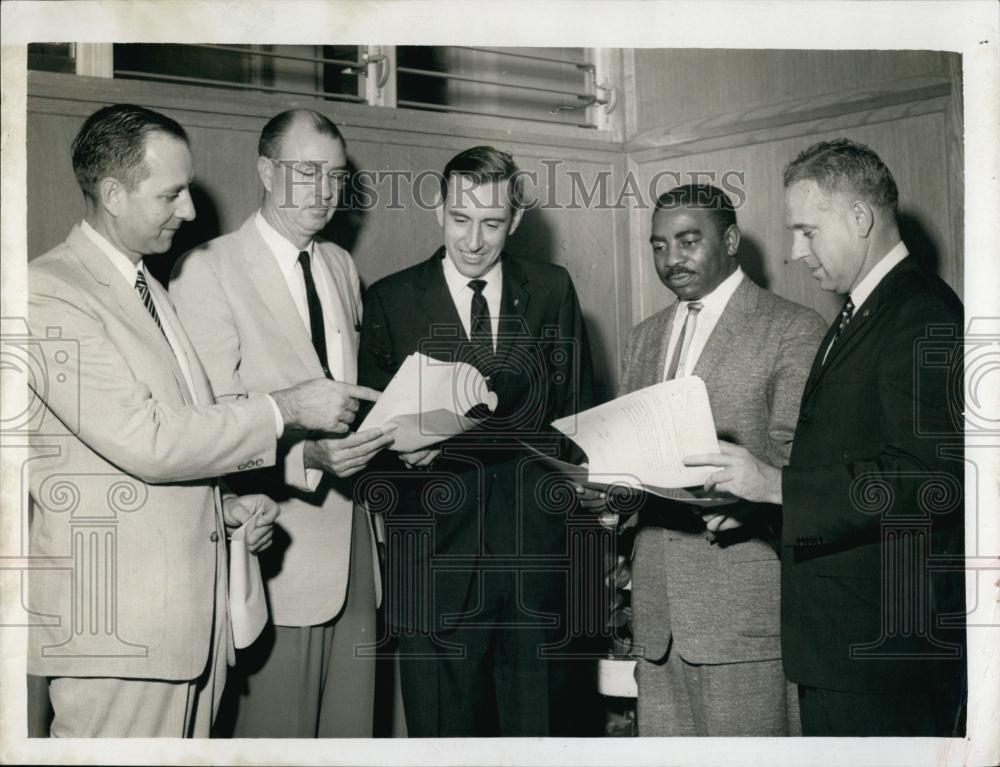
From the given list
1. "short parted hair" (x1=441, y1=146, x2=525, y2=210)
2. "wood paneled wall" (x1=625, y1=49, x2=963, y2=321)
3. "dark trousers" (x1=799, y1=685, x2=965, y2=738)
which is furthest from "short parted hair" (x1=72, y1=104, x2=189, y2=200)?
"dark trousers" (x1=799, y1=685, x2=965, y2=738)

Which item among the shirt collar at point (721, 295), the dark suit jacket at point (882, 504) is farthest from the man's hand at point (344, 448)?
the dark suit jacket at point (882, 504)

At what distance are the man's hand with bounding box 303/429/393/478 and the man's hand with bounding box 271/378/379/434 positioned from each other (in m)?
0.03

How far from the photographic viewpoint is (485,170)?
2.62 m

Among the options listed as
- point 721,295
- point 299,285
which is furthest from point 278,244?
point 721,295

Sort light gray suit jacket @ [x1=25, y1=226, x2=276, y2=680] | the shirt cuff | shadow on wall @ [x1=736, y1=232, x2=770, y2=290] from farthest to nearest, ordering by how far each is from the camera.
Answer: shadow on wall @ [x1=736, y1=232, x2=770, y2=290]
the shirt cuff
light gray suit jacket @ [x1=25, y1=226, x2=276, y2=680]

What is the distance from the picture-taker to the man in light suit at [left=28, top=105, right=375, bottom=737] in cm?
232

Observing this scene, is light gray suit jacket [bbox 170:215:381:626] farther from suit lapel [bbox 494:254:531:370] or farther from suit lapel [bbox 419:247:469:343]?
suit lapel [bbox 494:254:531:370]

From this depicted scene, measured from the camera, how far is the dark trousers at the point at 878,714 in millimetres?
→ 2443

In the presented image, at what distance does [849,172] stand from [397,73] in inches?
46.5

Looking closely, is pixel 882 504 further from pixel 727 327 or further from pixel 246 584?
pixel 246 584

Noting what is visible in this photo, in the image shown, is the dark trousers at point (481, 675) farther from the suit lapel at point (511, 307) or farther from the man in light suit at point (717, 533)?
the suit lapel at point (511, 307)

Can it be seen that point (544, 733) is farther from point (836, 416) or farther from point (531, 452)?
point (836, 416)

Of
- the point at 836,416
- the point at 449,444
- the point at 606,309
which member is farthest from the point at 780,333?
the point at 449,444

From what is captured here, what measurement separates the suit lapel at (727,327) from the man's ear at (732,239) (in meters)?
0.07
